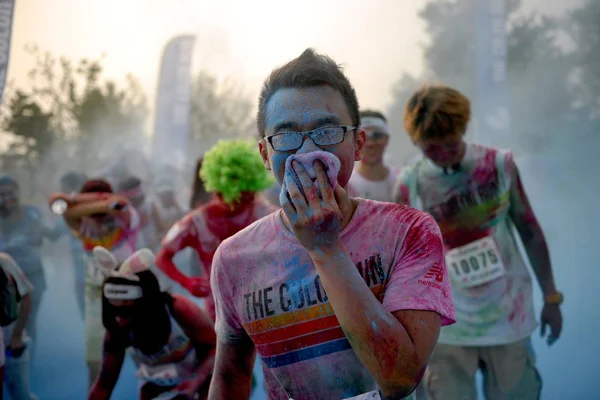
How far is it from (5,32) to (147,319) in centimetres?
331

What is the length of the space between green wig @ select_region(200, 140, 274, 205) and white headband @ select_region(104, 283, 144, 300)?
3.01ft

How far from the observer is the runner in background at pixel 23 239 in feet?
21.3

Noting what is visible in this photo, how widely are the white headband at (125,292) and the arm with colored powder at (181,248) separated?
0.75 meters

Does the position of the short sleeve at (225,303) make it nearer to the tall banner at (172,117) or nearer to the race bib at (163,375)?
the race bib at (163,375)

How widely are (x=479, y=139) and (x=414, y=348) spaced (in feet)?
26.3

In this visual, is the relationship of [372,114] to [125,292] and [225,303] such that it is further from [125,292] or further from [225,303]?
[225,303]

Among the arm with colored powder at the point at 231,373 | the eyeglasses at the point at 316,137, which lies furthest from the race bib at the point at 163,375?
the eyeglasses at the point at 316,137

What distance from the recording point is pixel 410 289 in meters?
1.45

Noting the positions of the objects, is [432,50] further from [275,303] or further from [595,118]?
[275,303]

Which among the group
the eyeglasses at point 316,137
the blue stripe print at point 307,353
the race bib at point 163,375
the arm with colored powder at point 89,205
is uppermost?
the eyeglasses at point 316,137

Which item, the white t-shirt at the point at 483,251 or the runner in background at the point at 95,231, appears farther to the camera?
the runner in background at the point at 95,231

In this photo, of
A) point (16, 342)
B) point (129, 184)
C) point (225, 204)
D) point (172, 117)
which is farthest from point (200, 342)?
point (172, 117)

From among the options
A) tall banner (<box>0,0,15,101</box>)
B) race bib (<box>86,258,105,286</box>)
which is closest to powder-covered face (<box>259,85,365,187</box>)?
race bib (<box>86,258,105,286</box>)

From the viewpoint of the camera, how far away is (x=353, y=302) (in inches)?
53.2
